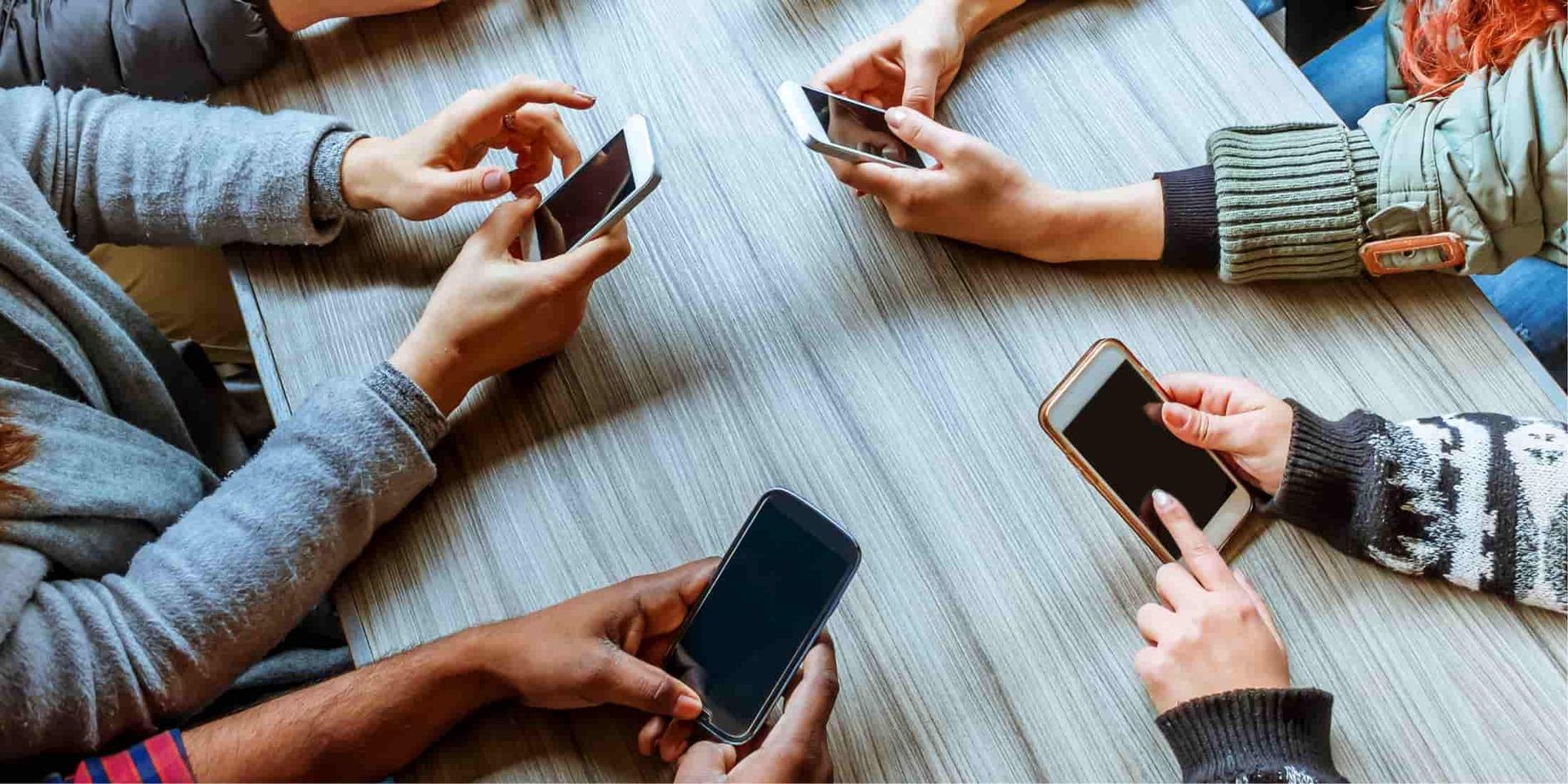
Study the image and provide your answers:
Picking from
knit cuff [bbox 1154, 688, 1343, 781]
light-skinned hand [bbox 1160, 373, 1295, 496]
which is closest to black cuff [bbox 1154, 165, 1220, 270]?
light-skinned hand [bbox 1160, 373, 1295, 496]

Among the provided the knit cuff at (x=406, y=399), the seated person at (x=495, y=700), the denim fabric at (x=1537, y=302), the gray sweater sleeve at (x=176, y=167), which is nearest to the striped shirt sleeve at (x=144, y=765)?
the seated person at (x=495, y=700)

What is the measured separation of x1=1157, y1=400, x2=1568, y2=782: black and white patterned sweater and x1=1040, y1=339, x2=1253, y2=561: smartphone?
5cm

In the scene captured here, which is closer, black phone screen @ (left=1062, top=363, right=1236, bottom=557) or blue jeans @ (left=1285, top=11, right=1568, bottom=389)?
black phone screen @ (left=1062, top=363, right=1236, bottom=557)

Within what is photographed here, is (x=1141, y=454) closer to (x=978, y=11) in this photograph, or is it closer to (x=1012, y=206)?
(x=1012, y=206)

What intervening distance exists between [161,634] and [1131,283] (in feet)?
2.49

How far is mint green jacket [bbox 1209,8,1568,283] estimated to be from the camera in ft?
2.29

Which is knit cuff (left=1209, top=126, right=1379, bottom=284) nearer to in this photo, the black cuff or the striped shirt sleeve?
the black cuff

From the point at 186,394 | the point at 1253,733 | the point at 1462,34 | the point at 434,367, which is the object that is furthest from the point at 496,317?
the point at 1462,34

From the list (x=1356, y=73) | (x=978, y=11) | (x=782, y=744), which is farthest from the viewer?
(x=1356, y=73)

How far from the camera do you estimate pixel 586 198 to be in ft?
2.44

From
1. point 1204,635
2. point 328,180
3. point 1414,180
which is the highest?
point 1414,180

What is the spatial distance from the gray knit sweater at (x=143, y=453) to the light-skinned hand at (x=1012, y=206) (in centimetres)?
41

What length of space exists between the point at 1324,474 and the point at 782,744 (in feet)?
1.36

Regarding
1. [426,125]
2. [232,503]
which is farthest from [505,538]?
[426,125]
